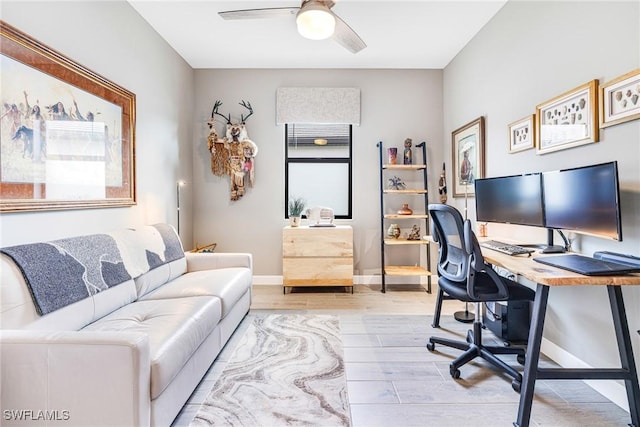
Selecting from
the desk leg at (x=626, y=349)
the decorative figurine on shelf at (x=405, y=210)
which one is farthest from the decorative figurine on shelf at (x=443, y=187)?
the desk leg at (x=626, y=349)

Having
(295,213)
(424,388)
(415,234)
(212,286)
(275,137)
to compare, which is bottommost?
(424,388)

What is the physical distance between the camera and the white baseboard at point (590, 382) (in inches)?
68.1

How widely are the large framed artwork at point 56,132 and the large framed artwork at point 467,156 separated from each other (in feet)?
10.0

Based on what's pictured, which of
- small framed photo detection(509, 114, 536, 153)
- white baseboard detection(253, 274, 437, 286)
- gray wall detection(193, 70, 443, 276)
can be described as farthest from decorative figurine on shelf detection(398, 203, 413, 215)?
small framed photo detection(509, 114, 536, 153)

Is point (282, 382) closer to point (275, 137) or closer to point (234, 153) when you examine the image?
point (234, 153)

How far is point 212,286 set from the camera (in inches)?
92.3

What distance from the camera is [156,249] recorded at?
255 cm

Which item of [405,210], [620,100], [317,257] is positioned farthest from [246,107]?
[620,100]

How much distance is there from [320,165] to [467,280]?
2628 mm

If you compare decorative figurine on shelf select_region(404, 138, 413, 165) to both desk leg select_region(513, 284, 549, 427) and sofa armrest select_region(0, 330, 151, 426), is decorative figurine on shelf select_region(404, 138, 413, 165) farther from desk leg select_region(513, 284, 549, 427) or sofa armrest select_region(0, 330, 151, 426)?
sofa armrest select_region(0, 330, 151, 426)

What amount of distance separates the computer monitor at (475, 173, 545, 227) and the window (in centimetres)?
180

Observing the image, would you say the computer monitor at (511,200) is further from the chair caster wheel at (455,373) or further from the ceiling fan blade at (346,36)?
the ceiling fan blade at (346,36)

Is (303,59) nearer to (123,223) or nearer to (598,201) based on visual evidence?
(123,223)

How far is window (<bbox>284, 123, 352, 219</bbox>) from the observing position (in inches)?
164
